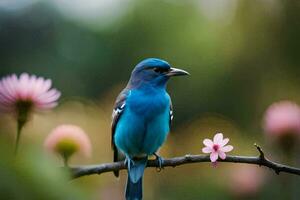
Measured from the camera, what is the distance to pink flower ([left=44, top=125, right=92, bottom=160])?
2159mm

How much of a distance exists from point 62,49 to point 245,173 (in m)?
10.7

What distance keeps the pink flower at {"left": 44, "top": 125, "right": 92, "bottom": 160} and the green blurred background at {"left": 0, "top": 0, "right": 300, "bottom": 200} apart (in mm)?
135

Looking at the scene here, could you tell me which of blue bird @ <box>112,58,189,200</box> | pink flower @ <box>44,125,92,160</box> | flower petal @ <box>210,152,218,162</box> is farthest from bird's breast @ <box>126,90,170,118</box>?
flower petal @ <box>210,152,218,162</box>

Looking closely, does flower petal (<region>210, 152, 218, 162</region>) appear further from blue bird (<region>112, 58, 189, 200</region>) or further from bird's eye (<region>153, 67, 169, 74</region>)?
bird's eye (<region>153, 67, 169, 74</region>)

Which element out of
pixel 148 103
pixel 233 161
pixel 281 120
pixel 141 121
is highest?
pixel 148 103

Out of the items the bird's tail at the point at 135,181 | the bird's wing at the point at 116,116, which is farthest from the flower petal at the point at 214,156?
the bird's wing at the point at 116,116

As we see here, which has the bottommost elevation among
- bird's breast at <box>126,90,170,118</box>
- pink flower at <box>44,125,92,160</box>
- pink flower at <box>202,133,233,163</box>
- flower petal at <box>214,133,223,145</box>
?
pink flower at <box>202,133,233,163</box>

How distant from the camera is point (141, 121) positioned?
3.29m

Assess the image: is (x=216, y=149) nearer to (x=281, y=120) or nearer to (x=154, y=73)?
(x=281, y=120)


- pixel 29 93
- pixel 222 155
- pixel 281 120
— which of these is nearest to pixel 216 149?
pixel 222 155

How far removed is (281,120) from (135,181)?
0.79 metres

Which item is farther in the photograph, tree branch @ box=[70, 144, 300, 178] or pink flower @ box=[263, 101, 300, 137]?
pink flower @ box=[263, 101, 300, 137]

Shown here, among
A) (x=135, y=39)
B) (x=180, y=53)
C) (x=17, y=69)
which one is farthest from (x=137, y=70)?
(x=17, y=69)

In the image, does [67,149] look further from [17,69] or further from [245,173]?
[17,69]
